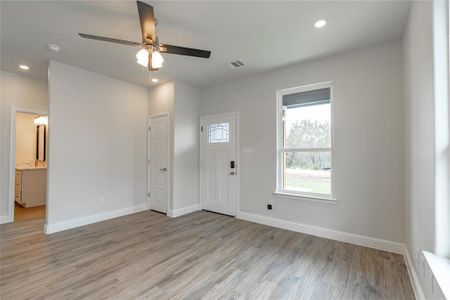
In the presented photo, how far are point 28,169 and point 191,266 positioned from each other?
4.97m

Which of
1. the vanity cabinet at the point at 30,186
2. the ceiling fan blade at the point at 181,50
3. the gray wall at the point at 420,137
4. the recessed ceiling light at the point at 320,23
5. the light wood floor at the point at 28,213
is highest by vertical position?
the recessed ceiling light at the point at 320,23

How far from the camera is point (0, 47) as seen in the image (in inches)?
113

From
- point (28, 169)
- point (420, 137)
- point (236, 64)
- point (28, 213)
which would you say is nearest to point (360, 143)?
point (420, 137)

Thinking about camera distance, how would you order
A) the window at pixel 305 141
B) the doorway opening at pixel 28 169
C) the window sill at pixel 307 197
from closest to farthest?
the window sill at pixel 307 197, the window at pixel 305 141, the doorway opening at pixel 28 169

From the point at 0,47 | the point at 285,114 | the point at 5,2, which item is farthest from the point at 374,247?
the point at 0,47

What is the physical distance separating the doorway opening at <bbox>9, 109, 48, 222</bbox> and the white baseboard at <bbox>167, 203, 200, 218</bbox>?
2.38 m

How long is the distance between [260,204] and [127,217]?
261 cm

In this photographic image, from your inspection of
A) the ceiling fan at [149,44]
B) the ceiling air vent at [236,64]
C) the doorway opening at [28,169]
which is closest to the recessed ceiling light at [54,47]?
the ceiling fan at [149,44]

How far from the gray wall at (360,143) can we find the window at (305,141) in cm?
13

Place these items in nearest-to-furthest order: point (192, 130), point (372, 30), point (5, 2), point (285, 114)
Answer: point (5, 2)
point (372, 30)
point (285, 114)
point (192, 130)

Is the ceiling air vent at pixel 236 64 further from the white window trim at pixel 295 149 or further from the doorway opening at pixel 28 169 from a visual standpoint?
the doorway opening at pixel 28 169

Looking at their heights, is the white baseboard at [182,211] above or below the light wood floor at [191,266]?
above

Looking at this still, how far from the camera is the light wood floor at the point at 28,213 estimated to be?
13.1 feet

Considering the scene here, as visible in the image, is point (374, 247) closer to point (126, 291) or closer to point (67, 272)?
point (126, 291)
